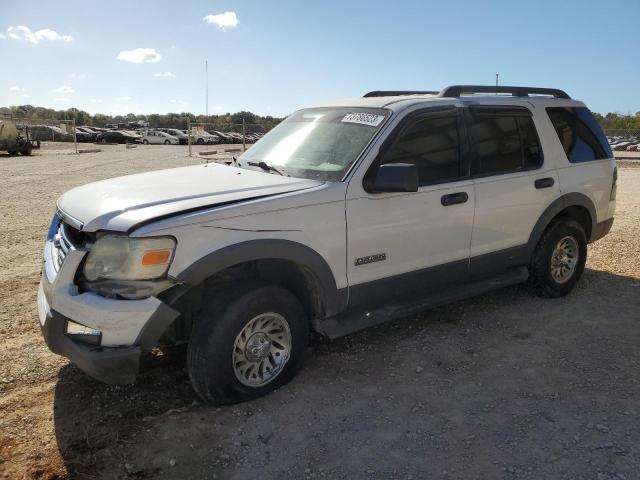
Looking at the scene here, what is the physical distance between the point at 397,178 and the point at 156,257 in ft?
5.12

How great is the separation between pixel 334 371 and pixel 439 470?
1.21m

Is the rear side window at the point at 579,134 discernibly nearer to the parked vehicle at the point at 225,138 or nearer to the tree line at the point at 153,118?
the parked vehicle at the point at 225,138

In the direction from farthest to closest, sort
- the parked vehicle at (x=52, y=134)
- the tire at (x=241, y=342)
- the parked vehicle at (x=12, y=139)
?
the parked vehicle at (x=52, y=134) < the parked vehicle at (x=12, y=139) < the tire at (x=241, y=342)

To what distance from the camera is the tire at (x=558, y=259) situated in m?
5.05

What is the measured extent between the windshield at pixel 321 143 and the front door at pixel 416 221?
0.59 feet

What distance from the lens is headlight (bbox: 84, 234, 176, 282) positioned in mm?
2863

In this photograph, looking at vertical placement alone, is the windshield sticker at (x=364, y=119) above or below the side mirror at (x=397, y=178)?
above

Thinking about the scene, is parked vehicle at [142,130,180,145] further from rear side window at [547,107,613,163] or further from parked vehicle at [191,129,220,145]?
rear side window at [547,107,613,163]

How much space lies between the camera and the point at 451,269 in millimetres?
4246

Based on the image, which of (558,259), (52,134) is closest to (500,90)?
(558,259)

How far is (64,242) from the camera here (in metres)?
3.26

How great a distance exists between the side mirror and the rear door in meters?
1.03

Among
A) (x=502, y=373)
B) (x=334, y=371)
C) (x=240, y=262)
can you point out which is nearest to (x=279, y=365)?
(x=334, y=371)

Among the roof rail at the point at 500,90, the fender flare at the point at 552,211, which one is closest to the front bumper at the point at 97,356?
the roof rail at the point at 500,90
